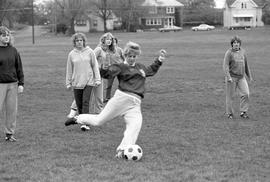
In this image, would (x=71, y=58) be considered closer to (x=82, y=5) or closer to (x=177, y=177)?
(x=177, y=177)

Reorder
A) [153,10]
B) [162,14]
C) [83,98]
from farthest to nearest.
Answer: [162,14], [153,10], [83,98]

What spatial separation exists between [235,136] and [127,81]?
264 centimetres

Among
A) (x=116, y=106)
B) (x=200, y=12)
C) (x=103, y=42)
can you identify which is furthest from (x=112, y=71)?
(x=200, y=12)

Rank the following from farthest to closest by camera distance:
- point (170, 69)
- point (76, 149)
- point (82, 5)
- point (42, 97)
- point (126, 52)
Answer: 1. point (82, 5)
2. point (170, 69)
3. point (42, 97)
4. point (76, 149)
5. point (126, 52)

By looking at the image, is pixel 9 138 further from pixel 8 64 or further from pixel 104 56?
pixel 104 56

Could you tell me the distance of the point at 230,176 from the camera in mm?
6371

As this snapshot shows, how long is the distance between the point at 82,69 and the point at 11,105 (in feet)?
5.28

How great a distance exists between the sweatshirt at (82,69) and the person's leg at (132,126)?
203 centimetres

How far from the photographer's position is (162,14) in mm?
113750

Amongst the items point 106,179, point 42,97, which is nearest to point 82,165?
point 106,179

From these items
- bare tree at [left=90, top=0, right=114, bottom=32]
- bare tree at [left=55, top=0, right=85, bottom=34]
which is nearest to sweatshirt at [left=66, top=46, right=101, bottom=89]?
bare tree at [left=55, top=0, right=85, bottom=34]

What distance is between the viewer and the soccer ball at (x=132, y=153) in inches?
280

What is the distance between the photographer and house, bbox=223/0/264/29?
107438mm

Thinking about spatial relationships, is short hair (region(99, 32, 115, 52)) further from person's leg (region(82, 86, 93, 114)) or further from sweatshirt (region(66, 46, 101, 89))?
person's leg (region(82, 86, 93, 114))
